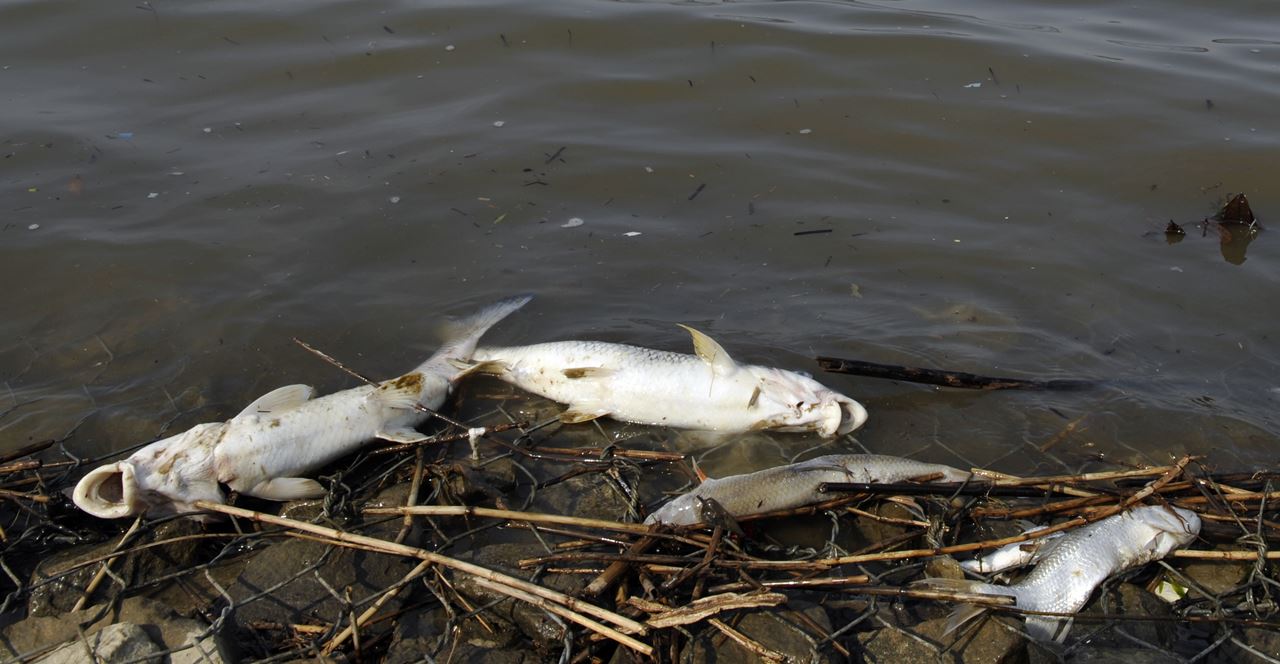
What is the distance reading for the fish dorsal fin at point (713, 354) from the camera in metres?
5.28

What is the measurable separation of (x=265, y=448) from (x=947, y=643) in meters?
3.14

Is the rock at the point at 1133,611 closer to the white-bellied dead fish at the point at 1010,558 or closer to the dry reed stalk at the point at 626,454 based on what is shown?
the white-bellied dead fish at the point at 1010,558

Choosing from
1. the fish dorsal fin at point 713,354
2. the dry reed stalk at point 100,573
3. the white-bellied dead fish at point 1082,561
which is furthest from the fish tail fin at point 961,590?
the dry reed stalk at point 100,573

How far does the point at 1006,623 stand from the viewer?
3.75 meters

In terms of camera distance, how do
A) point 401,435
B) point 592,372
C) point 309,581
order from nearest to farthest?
1. point 309,581
2. point 401,435
3. point 592,372

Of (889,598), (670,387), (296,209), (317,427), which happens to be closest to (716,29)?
(296,209)

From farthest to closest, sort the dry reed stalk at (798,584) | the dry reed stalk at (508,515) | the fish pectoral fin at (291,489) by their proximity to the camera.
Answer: the fish pectoral fin at (291,489) → the dry reed stalk at (508,515) → the dry reed stalk at (798,584)

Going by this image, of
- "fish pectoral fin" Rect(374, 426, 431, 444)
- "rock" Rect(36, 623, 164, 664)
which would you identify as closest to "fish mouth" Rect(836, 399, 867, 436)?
"fish pectoral fin" Rect(374, 426, 431, 444)

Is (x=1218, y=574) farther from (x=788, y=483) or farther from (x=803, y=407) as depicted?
(x=803, y=407)

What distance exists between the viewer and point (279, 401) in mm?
5000

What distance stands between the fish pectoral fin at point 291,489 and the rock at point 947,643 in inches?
97.9

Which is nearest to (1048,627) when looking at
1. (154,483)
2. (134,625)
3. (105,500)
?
(134,625)

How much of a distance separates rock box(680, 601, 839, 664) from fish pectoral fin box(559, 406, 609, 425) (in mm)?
1803

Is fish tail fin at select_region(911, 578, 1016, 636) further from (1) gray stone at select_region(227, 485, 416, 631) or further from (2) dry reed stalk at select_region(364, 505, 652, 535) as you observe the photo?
(1) gray stone at select_region(227, 485, 416, 631)
